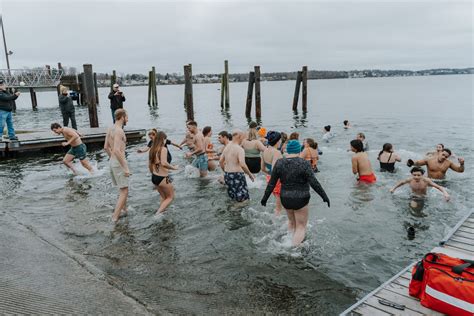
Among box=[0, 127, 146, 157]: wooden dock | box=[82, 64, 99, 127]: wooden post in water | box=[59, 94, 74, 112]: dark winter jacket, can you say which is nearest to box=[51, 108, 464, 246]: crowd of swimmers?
box=[0, 127, 146, 157]: wooden dock

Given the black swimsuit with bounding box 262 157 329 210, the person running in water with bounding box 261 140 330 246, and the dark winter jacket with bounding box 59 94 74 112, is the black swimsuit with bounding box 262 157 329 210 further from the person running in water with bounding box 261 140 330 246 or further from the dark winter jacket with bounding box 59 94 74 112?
the dark winter jacket with bounding box 59 94 74 112

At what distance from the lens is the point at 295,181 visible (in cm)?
561

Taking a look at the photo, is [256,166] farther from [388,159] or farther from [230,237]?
[388,159]

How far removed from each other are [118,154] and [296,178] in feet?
11.1

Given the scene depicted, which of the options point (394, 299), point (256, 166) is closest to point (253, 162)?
point (256, 166)

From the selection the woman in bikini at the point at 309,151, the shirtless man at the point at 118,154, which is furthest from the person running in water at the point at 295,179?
the woman in bikini at the point at 309,151

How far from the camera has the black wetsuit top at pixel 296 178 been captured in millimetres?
5535

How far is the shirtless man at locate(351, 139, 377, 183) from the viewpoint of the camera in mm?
9453

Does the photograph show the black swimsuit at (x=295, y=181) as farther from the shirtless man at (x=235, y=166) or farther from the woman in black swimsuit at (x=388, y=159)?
the woman in black swimsuit at (x=388, y=159)

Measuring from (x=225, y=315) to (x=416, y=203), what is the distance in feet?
20.0

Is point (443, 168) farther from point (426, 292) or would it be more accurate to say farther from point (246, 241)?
point (426, 292)

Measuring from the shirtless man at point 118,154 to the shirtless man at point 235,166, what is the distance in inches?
80.0

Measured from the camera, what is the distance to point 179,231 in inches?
278

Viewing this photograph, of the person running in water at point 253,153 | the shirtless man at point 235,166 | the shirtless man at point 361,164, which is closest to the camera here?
the shirtless man at point 235,166
